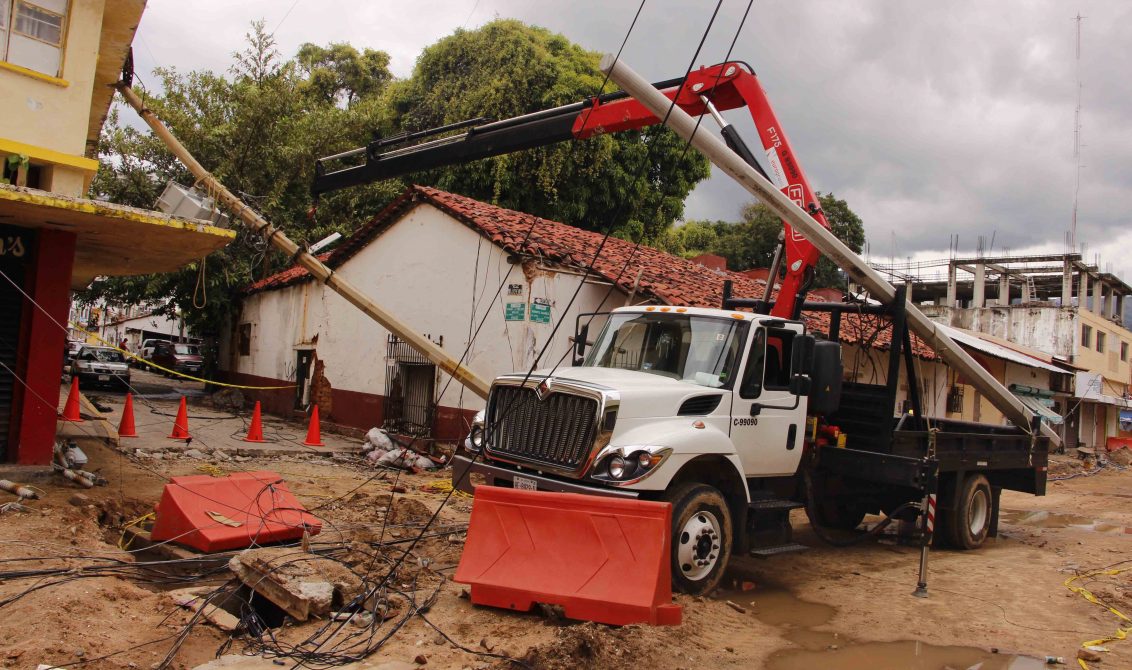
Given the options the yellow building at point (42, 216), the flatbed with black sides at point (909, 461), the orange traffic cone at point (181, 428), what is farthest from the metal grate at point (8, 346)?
the flatbed with black sides at point (909, 461)

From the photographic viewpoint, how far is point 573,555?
19.7 feet

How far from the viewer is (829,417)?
966cm

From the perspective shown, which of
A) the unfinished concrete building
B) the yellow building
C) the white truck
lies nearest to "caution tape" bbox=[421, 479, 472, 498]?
the white truck

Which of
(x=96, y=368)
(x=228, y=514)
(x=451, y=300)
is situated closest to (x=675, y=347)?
(x=228, y=514)

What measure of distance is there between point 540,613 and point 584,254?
10040mm

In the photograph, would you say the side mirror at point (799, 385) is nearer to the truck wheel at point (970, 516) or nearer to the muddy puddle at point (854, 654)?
the muddy puddle at point (854, 654)

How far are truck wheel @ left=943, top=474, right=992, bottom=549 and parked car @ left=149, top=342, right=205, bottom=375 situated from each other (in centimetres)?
2859

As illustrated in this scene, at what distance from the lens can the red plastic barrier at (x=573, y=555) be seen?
566 cm

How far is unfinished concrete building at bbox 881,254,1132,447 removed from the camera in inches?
1455

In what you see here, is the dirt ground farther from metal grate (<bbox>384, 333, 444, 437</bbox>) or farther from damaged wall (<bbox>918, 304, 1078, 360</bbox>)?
damaged wall (<bbox>918, 304, 1078, 360</bbox>)

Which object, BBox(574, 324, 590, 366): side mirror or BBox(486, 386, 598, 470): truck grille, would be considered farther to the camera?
BBox(574, 324, 590, 366): side mirror

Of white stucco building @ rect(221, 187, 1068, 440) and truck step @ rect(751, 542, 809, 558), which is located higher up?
white stucco building @ rect(221, 187, 1068, 440)

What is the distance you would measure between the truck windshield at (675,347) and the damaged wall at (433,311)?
5755 mm

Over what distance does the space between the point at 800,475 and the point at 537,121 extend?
213 inches
